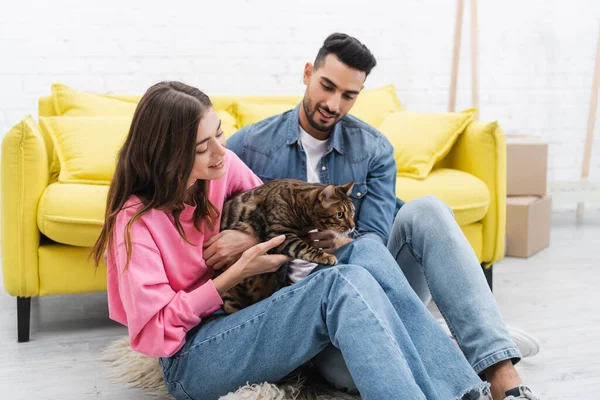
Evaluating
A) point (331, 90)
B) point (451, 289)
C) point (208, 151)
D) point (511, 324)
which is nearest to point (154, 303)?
point (208, 151)

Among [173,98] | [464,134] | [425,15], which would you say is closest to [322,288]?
[173,98]

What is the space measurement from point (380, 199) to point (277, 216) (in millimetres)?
471

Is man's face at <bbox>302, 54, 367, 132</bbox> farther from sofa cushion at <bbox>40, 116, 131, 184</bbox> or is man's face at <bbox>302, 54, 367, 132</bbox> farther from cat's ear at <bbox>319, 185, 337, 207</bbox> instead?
sofa cushion at <bbox>40, 116, 131, 184</bbox>

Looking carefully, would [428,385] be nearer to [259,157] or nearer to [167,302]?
[167,302]

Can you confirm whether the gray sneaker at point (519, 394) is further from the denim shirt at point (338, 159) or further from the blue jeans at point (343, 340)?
the denim shirt at point (338, 159)

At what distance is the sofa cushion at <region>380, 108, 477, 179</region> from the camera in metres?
2.89

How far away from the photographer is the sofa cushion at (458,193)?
8.72 feet

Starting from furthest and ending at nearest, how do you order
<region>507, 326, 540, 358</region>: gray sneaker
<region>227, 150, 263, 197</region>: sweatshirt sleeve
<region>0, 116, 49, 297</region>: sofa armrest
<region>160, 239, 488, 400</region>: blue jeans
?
<region>0, 116, 49, 297</region>: sofa armrest < <region>507, 326, 540, 358</region>: gray sneaker < <region>227, 150, 263, 197</region>: sweatshirt sleeve < <region>160, 239, 488, 400</region>: blue jeans

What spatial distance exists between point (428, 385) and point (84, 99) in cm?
212

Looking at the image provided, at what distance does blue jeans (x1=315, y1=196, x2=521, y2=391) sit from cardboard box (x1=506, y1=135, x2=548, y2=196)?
1.81 meters

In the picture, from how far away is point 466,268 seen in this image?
171 centimetres

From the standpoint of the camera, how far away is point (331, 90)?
1982 mm

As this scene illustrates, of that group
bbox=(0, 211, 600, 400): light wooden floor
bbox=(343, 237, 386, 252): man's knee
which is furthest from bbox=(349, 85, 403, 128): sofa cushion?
bbox=(343, 237, 386, 252): man's knee

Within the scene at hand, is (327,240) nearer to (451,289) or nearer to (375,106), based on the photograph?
(451,289)
